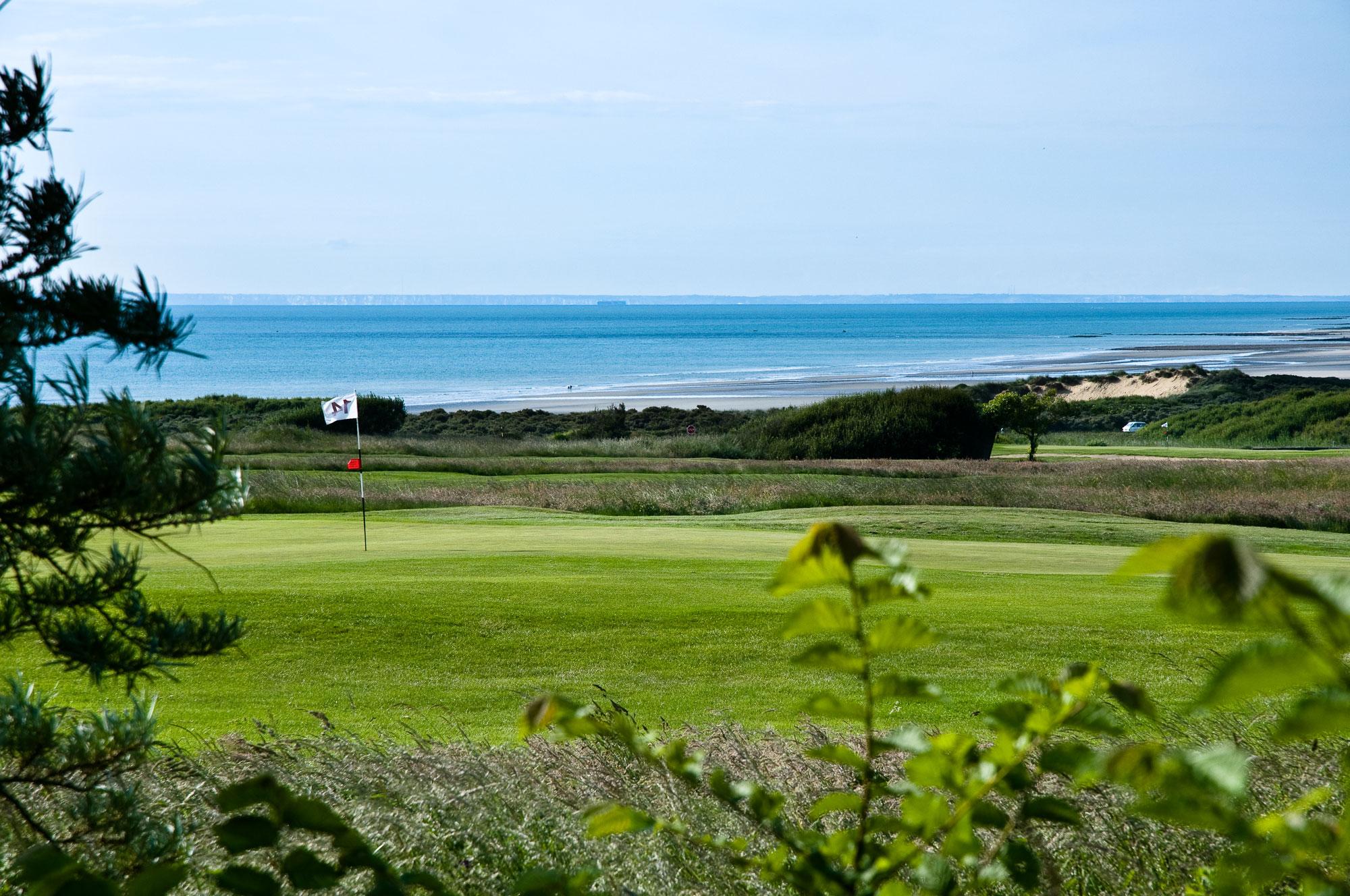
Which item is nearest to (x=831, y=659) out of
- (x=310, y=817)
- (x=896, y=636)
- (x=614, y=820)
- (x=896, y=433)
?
(x=896, y=636)

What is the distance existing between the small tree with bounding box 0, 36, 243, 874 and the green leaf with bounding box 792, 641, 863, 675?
139cm

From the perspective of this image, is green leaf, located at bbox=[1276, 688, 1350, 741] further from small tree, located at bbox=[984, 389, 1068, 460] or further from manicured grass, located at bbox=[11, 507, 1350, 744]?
small tree, located at bbox=[984, 389, 1068, 460]

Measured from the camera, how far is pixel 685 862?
3.82 m

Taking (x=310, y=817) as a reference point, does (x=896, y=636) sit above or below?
above

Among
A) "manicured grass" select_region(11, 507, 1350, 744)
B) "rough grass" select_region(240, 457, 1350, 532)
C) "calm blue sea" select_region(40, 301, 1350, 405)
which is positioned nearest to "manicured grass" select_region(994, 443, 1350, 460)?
"rough grass" select_region(240, 457, 1350, 532)

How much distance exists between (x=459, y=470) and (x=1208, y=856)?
98.4ft

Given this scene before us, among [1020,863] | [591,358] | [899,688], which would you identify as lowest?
[591,358]

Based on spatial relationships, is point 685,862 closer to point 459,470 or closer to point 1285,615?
point 1285,615

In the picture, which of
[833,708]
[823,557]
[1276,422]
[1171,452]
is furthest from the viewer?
[1276,422]

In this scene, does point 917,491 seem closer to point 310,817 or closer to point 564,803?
point 564,803

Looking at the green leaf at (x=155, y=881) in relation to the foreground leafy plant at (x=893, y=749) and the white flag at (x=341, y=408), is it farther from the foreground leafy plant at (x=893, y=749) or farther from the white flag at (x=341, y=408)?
the white flag at (x=341, y=408)

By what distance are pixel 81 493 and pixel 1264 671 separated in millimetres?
2108

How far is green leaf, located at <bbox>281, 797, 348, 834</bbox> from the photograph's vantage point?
1.35m

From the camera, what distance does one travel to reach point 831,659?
1.40 m
